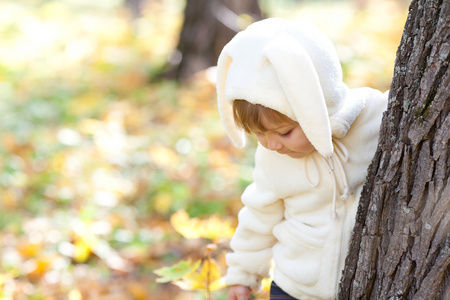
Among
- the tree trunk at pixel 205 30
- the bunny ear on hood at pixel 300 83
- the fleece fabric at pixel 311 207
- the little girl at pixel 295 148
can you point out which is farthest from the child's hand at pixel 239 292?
the tree trunk at pixel 205 30

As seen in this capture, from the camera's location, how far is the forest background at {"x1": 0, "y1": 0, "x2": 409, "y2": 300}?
2.84 meters

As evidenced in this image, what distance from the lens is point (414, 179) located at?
4.42 ft

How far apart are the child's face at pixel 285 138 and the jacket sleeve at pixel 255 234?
7.6 inches

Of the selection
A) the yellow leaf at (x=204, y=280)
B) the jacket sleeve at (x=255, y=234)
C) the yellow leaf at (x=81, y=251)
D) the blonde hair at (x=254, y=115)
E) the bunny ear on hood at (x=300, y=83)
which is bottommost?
the yellow leaf at (x=81, y=251)

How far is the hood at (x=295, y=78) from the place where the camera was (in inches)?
52.4

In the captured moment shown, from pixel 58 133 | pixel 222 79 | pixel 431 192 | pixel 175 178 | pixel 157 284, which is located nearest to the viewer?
pixel 431 192

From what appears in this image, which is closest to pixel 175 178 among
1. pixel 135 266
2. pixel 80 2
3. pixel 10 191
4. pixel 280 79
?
pixel 135 266

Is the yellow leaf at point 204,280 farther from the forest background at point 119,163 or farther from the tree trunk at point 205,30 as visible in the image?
the tree trunk at point 205,30

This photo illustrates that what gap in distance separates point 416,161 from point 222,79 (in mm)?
606

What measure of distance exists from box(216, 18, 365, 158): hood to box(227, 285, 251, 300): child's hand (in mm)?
679

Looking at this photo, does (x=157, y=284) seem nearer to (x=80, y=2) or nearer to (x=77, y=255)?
(x=77, y=255)

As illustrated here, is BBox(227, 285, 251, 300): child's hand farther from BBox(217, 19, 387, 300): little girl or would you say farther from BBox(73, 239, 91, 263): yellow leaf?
BBox(73, 239, 91, 263): yellow leaf

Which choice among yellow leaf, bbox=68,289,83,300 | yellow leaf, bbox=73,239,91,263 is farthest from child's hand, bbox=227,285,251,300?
yellow leaf, bbox=73,239,91,263

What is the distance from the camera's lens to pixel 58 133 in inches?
183
